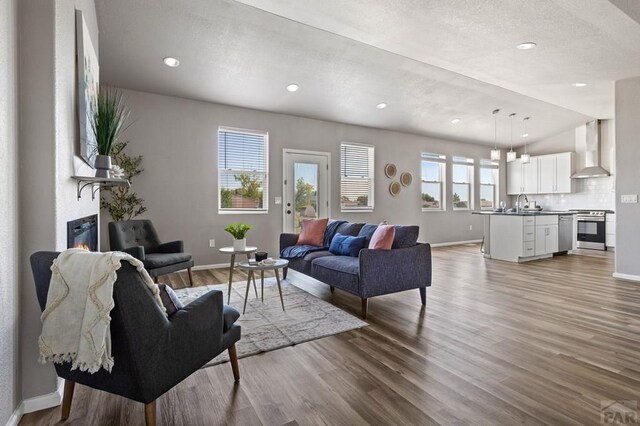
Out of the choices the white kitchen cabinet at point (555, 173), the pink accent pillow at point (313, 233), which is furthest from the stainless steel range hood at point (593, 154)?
the pink accent pillow at point (313, 233)

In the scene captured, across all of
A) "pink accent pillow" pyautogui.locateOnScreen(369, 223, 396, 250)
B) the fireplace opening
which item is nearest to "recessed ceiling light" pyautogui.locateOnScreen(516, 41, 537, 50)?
"pink accent pillow" pyautogui.locateOnScreen(369, 223, 396, 250)

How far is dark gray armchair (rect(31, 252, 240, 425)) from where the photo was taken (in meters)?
1.38

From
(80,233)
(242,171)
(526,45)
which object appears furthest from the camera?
(242,171)

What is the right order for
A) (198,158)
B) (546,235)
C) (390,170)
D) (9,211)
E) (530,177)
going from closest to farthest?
(9,211)
(198,158)
(546,235)
(390,170)
(530,177)

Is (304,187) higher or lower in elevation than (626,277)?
higher

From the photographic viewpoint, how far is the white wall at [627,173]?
4645 millimetres

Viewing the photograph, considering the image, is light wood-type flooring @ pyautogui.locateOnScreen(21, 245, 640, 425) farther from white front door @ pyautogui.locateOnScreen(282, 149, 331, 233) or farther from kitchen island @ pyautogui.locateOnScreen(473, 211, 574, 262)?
white front door @ pyautogui.locateOnScreen(282, 149, 331, 233)

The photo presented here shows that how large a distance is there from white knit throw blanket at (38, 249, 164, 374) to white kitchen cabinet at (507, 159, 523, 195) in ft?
33.0

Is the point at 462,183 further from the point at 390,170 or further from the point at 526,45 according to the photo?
the point at 526,45

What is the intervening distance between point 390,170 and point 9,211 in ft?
21.9

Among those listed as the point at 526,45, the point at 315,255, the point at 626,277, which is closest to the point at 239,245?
the point at 315,255

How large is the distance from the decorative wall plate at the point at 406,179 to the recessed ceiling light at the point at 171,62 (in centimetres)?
514

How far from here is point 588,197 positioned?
26.6 feet

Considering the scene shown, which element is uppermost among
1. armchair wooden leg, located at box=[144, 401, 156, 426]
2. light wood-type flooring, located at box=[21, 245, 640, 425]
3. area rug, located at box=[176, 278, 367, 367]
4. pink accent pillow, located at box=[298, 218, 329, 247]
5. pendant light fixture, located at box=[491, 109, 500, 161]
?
pendant light fixture, located at box=[491, 109, 500, 161]
